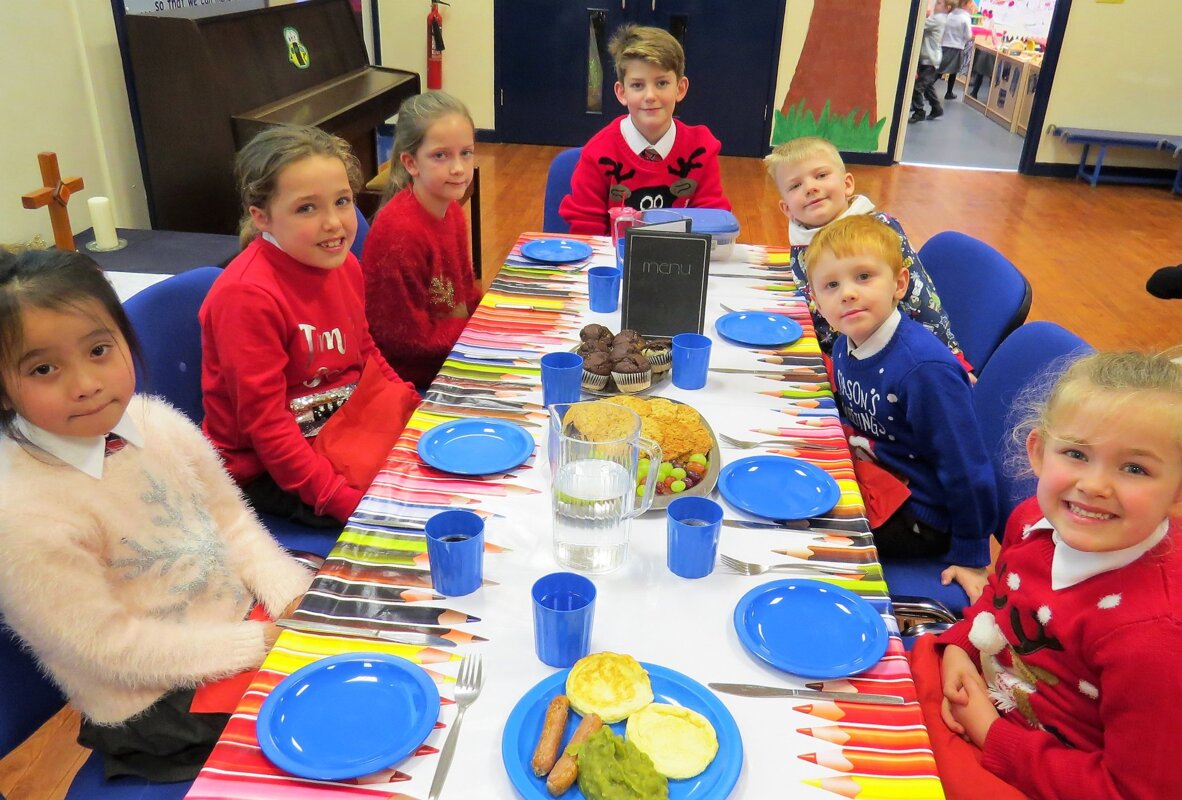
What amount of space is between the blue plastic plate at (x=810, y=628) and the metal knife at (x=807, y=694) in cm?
2

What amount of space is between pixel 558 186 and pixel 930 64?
646cm

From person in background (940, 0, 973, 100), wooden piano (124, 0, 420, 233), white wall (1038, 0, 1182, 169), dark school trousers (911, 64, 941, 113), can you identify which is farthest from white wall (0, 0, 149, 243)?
person in background (940, 0, 973, 100)

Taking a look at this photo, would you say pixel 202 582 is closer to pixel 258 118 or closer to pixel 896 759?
pixel 896 759

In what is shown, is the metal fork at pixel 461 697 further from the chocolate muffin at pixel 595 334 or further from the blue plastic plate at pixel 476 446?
the chocolate muffin at pixel 595 334

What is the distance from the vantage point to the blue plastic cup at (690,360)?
63.7 inches

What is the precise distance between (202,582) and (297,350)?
1.87ft

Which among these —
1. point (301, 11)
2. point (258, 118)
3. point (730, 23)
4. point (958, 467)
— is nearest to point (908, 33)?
point (730, 23)

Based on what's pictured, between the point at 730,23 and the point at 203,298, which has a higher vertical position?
the point at 730,23

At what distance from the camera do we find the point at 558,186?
2.96 meters

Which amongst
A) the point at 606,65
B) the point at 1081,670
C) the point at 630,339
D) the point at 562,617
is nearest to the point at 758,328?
the point at 630,339

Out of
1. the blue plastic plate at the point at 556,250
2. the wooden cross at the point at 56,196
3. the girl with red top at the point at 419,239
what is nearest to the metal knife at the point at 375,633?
the girl with red top at the point at 419,239

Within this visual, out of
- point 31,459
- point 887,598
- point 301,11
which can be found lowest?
point 887,598

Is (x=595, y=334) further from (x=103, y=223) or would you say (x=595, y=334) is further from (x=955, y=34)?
(x=955, y=34)

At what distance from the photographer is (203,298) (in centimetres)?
181
